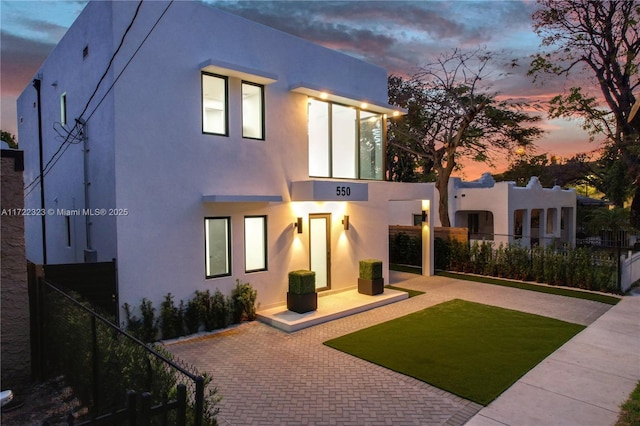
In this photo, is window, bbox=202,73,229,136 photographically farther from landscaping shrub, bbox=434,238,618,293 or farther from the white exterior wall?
landscaping shrub, bbox=434,238,618,293

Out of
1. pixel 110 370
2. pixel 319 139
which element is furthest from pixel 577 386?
pixel 319 139

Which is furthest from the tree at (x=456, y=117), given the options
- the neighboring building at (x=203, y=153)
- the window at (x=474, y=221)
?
the neighboring building at (x=203, y=153)

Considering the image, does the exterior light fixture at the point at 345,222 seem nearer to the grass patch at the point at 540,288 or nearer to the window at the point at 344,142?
the window at the point at 344,142

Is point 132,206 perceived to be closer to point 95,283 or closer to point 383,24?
point 95,283

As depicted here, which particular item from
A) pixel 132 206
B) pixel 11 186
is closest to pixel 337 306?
pixel 132 206

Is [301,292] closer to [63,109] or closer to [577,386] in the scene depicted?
[577,386]

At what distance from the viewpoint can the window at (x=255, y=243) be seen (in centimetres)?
971

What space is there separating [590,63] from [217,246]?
16838 millimetres

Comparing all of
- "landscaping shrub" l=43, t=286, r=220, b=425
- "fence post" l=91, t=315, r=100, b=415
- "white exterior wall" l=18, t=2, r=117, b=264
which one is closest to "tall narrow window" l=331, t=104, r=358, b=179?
"white exterior wall" l=18, t=2, r=117, b=264

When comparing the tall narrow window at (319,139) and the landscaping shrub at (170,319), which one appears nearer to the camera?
the landscaping shrub at (170,319)

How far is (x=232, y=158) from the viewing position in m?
9.35

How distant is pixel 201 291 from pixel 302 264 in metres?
2.97

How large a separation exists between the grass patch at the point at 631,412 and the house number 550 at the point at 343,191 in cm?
700

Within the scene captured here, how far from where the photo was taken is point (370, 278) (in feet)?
37.0
